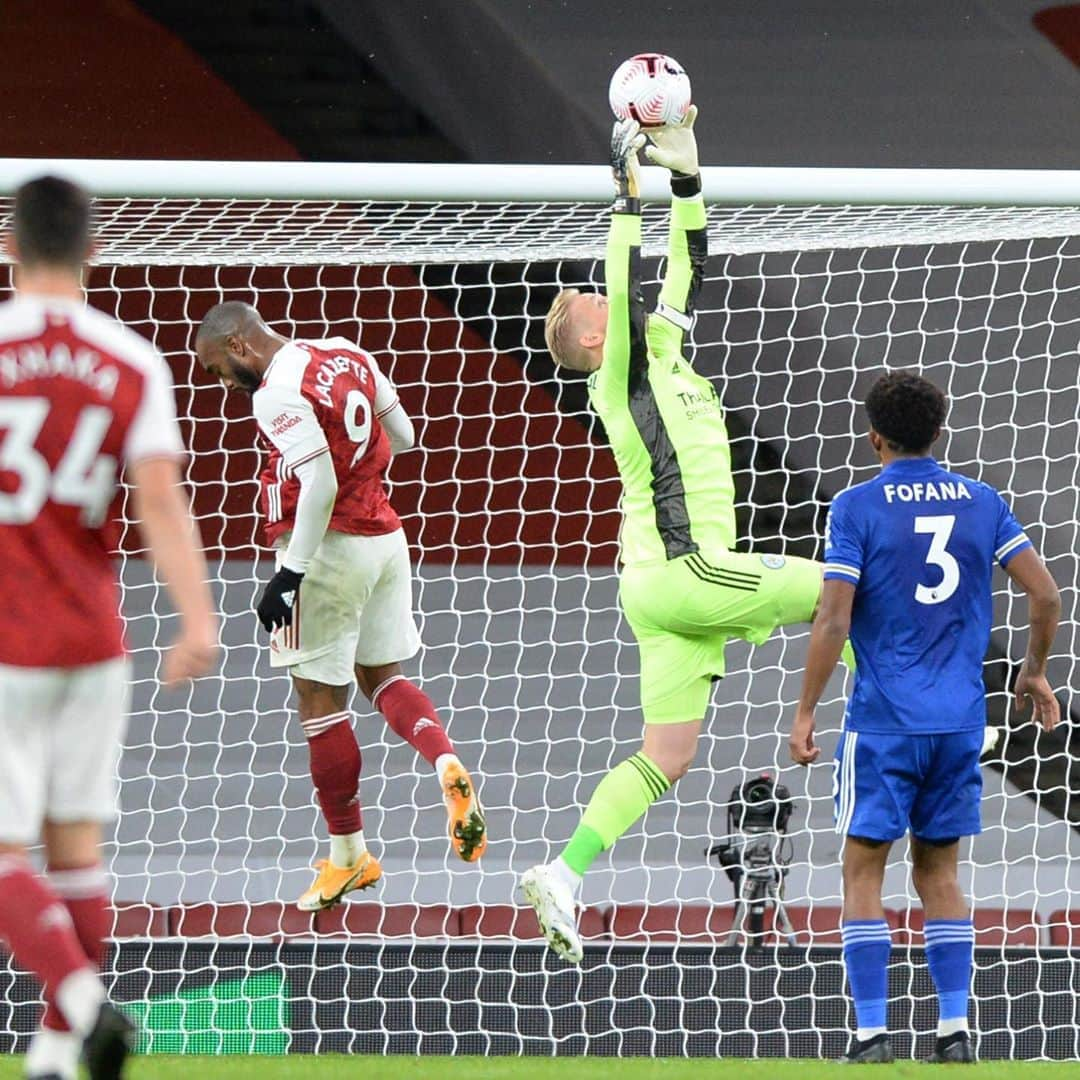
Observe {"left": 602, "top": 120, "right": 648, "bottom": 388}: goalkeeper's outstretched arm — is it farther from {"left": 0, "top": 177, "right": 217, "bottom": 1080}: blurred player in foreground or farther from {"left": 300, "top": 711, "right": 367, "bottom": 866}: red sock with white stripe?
{"left": 0, "top": 177, "right": 217, "bottom": 1080}: blurred player in foreground

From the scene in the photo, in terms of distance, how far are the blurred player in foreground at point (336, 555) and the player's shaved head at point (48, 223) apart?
2.04 m

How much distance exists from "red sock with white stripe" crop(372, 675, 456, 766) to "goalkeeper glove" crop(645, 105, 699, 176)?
172 cm

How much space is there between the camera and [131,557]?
993 centimetres

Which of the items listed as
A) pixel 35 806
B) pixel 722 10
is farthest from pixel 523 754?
pixel 35 806

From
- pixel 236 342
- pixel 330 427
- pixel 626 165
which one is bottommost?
pixel 330 427

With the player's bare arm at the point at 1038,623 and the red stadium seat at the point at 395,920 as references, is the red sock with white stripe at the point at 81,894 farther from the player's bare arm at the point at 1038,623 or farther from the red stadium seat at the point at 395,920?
the red stadium seat at the point at 395,920

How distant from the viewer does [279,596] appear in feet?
17.1

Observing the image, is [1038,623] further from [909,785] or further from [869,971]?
[869,971]

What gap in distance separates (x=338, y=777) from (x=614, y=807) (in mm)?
908

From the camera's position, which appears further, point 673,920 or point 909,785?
point 673,920

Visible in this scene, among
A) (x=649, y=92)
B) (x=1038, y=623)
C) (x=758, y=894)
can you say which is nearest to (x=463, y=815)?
(x=1038, y=623)

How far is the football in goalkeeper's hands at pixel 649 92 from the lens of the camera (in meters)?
5.11

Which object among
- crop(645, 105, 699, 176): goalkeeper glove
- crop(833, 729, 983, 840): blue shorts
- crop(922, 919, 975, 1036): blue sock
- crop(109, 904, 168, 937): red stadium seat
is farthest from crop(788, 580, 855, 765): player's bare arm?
crop(109, 904, 168, 937): red stadium seat

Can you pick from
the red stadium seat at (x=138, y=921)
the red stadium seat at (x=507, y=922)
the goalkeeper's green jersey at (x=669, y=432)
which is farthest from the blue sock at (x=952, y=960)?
the red stadium seat at (x=138, y=921)
